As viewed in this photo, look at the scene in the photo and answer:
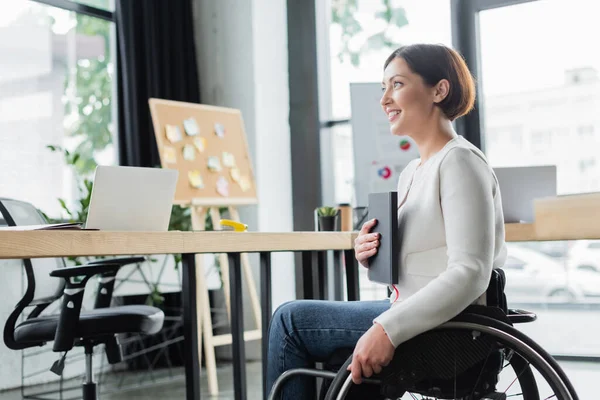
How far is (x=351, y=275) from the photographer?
98.4 inches

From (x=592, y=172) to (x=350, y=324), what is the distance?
9.95ft

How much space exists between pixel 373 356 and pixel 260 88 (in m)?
3.62

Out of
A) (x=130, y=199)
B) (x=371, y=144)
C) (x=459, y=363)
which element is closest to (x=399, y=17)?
(x=371, y=144)

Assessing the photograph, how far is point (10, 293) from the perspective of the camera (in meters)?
3.76

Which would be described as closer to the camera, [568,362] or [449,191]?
[449,191]

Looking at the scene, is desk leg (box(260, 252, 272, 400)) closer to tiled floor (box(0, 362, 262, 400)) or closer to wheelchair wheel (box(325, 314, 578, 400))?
wheelchair wheel (box(325, 314, 578, 400))

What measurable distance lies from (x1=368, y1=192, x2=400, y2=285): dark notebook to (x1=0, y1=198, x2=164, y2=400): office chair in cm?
131

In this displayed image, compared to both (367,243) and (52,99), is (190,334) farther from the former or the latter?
(52,99)

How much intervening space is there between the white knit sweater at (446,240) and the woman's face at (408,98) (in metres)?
0.10

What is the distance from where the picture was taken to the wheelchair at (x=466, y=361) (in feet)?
3.95

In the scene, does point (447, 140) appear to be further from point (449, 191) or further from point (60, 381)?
point (60, 381)

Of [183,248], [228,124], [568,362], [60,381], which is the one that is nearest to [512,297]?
[568,362]

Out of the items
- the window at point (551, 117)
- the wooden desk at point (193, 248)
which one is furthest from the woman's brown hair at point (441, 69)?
the window at point (551, 117)

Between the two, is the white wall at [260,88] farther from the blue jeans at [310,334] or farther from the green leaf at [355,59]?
the blue jeans at [310,334]
